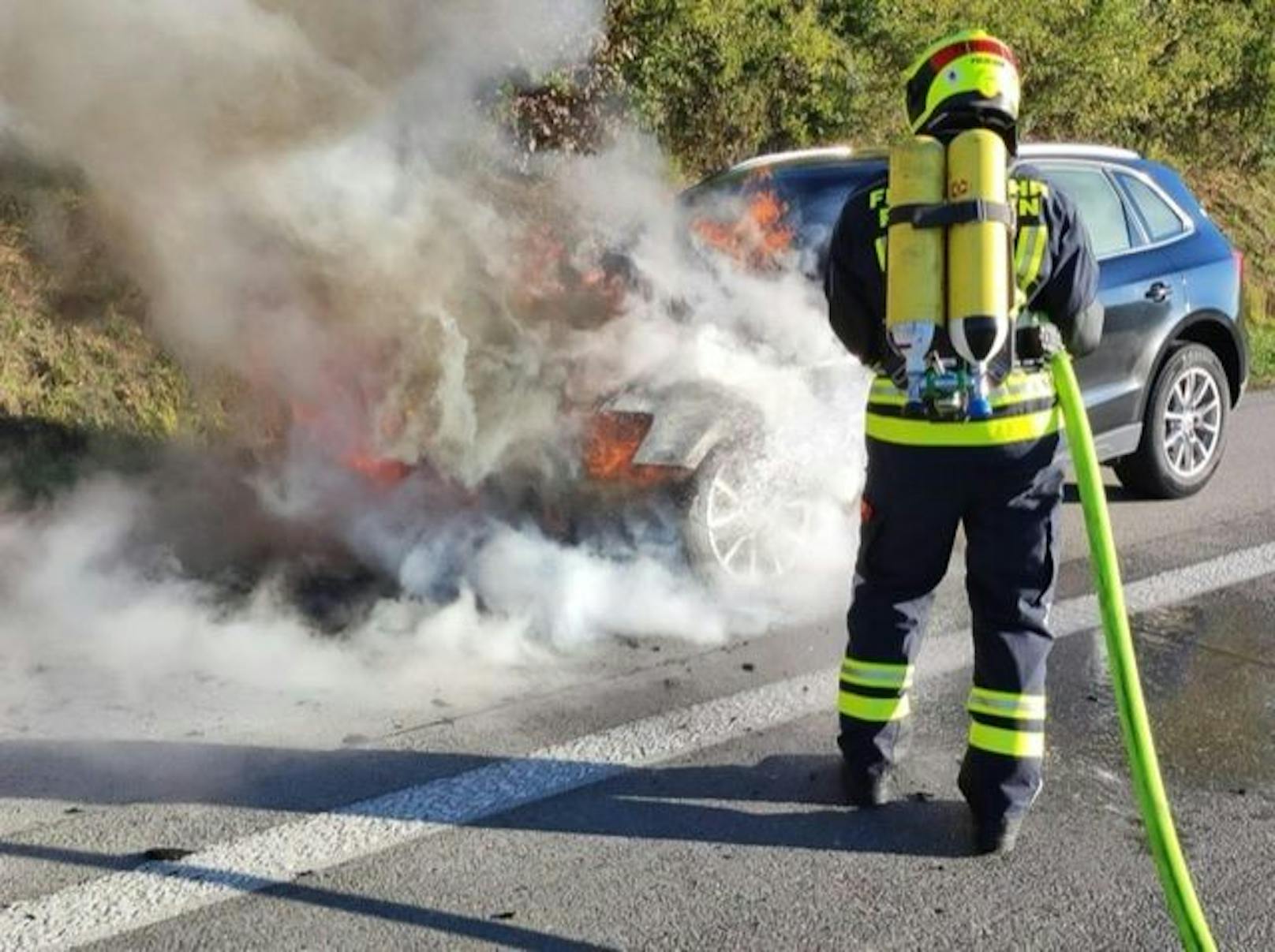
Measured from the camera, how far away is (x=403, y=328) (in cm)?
566

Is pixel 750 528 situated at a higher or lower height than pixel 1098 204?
lower

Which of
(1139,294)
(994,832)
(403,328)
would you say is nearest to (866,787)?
(994,832)

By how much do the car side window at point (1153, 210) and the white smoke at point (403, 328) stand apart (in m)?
2.10

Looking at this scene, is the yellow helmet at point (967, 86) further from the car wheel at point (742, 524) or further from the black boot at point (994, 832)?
the car wheel at point (742, 524)

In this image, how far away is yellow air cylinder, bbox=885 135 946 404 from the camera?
3467 millimetres

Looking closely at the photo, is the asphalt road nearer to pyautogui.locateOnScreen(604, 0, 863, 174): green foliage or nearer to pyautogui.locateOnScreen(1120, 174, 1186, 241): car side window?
pyautogui.locateOnScreen(1120, 174, 1186, 241): car side window

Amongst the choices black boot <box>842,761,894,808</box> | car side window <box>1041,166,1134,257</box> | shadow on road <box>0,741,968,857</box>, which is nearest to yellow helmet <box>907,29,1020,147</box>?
black boot <box>842,761,894,808</box>

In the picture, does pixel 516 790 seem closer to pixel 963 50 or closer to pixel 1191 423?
pixel 963 50

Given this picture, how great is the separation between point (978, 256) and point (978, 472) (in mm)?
551

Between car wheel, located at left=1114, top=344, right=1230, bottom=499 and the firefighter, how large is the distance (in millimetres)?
3316

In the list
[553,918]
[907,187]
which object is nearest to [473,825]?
[553,918]

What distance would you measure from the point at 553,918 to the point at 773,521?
2.58 meters

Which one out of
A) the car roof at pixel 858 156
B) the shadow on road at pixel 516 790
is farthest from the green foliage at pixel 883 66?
the shadow on road at pixel 516 790

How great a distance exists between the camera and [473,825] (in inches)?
149
